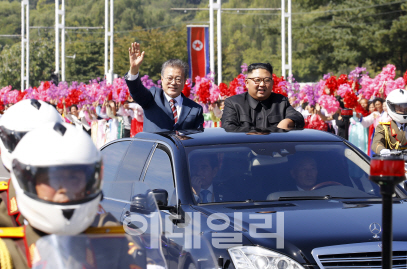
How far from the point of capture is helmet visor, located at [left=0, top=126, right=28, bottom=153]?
3219 mm

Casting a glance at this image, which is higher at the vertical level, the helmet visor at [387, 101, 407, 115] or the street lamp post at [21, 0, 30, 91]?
the street lamp post at [21, 0, 30, 91]

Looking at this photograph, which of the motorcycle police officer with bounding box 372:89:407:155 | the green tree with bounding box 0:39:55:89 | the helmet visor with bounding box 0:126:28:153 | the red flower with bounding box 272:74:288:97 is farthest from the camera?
the green tree with bounding box 0:39:55:89

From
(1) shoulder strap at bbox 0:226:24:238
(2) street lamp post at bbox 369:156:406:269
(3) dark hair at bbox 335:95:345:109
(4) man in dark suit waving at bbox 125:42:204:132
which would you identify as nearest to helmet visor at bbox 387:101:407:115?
(4) man in dark suit waving at bbox 125:42:204:132

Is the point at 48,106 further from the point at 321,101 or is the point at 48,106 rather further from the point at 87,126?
the point at 87,126

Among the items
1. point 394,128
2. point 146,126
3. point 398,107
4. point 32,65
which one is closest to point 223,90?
point 398,107

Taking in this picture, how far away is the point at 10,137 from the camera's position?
127 inches

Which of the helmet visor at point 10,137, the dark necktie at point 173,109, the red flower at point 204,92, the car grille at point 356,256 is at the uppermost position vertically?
the red flower at point 204,92

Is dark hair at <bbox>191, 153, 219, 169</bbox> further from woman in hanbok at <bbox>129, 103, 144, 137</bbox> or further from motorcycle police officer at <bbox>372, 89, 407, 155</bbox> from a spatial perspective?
woman in hanbok at <bbox>129, 103, 144, 137</bbox>

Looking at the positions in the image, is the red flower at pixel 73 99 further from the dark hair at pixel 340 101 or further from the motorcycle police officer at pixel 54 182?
the motorcycle police officer at pixel 54 182

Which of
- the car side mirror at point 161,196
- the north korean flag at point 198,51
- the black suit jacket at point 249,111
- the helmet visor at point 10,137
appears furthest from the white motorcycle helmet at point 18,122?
the north korean flag at point 198,51

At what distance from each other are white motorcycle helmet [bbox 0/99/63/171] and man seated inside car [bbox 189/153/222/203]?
1.59 metres

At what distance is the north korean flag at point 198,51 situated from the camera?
24906 millimetres

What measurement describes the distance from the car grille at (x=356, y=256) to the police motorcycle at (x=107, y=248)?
1.14 meters

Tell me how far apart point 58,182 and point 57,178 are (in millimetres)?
16
